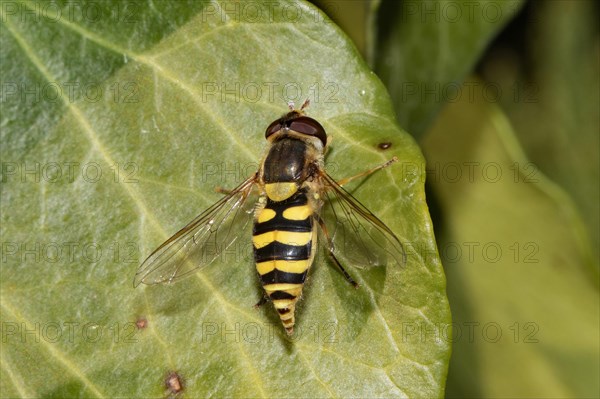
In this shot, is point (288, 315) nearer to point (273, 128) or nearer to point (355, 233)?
point (355, 233)

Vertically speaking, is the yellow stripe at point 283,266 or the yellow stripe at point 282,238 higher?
the yellow stripe at point 282,238

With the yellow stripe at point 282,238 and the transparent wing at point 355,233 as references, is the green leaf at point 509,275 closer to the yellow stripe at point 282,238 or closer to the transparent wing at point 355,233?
the transparent wing at point 355,233

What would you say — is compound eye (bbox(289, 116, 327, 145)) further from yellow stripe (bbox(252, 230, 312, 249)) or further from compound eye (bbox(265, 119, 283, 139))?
yellow stripe (bbox(252, 230, 312, 249))

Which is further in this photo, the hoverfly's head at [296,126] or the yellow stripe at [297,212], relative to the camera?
the yellow stripe at [297,212]

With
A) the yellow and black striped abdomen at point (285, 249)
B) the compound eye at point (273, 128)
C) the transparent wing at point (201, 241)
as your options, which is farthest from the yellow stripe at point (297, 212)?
the compound eye at point (273, 128)

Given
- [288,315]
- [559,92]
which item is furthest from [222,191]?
[559,92]

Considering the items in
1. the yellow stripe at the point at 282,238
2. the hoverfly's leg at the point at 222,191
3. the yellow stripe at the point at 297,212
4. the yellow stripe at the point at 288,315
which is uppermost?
the hoverfly's leg at the point at 222,191
